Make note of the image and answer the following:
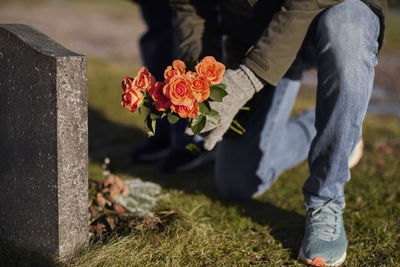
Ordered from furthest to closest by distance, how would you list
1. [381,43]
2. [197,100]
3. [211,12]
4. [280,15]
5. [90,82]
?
[90,82]
[211,12]
[381,43]
[280,15]
[197,100]

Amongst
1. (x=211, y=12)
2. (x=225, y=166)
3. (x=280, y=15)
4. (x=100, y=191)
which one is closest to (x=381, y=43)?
(x=280, y=15)

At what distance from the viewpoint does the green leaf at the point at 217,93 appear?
172cm

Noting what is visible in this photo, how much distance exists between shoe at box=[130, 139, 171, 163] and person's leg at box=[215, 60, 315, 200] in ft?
2.73

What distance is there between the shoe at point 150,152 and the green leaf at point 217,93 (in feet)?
6.24

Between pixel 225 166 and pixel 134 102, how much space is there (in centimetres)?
128

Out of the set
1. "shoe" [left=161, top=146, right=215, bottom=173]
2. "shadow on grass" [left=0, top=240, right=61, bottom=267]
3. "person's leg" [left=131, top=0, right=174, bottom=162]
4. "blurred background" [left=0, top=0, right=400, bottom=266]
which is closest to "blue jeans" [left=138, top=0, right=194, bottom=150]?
"person's leg" [left=131, top=0, right=174, bottom=162]

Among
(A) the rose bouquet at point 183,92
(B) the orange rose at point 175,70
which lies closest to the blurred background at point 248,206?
(A) the rose bouquet at point 183,92

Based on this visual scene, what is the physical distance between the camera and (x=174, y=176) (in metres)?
3.27

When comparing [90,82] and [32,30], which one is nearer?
[32,30]

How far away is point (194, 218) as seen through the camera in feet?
7.69

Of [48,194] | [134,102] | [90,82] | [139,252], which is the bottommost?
[90,82]

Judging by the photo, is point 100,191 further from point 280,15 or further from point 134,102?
point 280,15

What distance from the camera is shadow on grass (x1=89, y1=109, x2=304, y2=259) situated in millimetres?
2415

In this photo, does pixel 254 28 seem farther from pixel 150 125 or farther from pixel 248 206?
pixel 248 206
